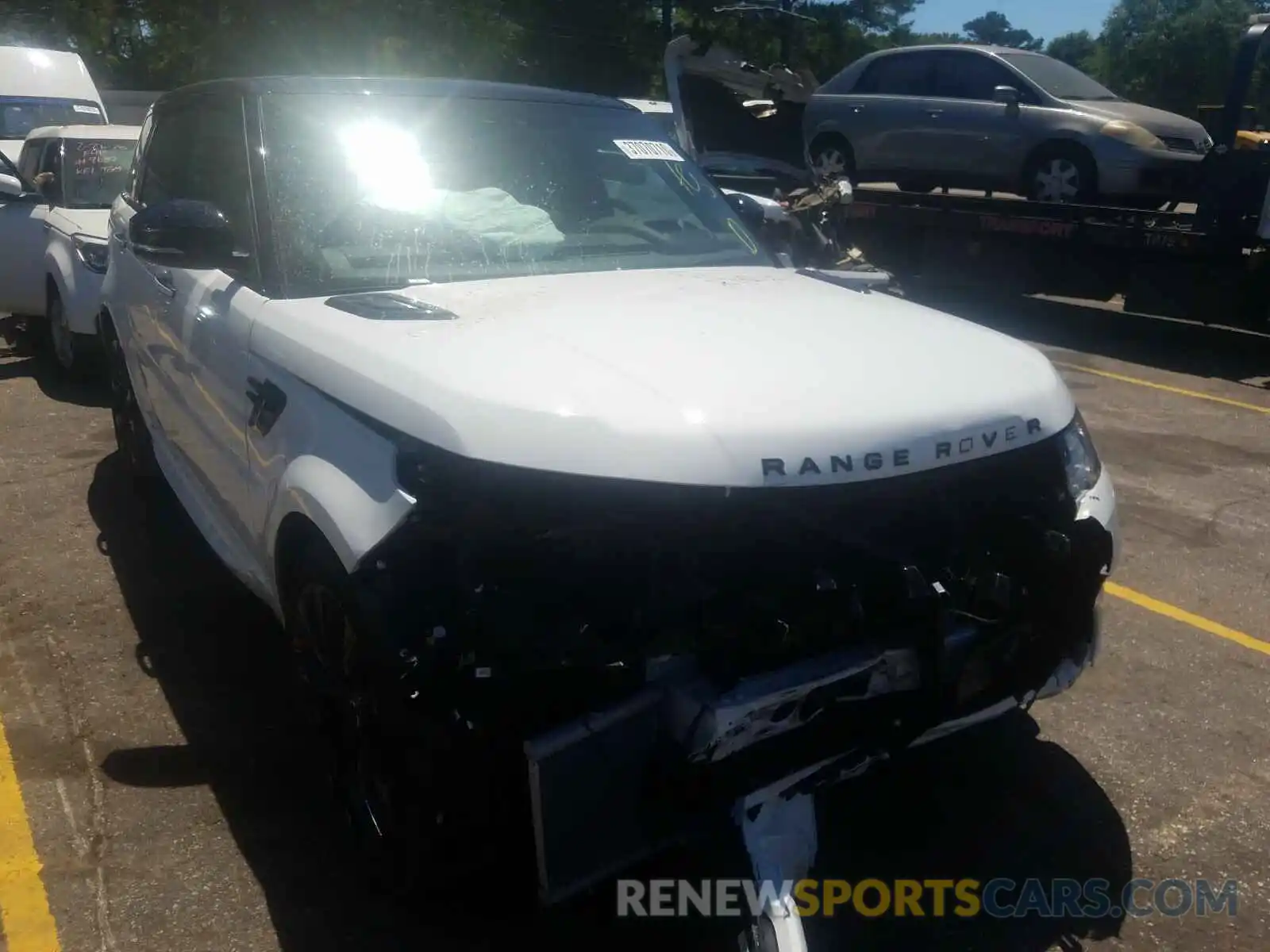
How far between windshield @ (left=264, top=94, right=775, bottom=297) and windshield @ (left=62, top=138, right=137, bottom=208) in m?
5.43

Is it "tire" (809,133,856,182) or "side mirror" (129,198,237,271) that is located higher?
"side mirror" (129,198,237,271)

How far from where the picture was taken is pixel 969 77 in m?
12.6

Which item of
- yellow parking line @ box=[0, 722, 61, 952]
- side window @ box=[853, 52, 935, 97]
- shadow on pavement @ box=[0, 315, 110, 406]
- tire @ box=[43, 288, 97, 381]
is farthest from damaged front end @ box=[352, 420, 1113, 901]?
side window @ box=[853, 52, 935, 97]

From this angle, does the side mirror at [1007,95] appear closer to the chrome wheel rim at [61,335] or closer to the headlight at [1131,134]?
the headlight at [1131,134]

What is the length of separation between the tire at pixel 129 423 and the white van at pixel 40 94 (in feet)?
30.2

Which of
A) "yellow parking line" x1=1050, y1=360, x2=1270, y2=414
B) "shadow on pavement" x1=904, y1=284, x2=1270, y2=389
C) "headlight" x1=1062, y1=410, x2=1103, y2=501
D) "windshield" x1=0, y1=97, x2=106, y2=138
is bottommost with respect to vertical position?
"shadow on pavement" x1=904, y1=284, x2=1270, y2=389

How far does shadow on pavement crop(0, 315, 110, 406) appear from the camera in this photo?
26.0ft

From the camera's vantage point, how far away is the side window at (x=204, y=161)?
12.1 feet

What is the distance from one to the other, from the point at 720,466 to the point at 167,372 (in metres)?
2.58

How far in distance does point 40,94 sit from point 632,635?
45.5 feet

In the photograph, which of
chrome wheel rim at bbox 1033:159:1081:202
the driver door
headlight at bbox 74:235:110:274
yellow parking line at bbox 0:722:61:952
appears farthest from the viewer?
chrome wheel rim at bbox 1033:159:1081:202

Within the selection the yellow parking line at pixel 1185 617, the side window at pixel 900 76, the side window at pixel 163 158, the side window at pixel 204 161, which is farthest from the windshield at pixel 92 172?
the side window at pixel 900 76

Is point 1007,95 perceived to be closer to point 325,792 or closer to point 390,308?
point 390,308

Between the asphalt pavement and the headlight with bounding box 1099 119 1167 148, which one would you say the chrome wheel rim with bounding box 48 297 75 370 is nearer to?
the asphalt pavement
